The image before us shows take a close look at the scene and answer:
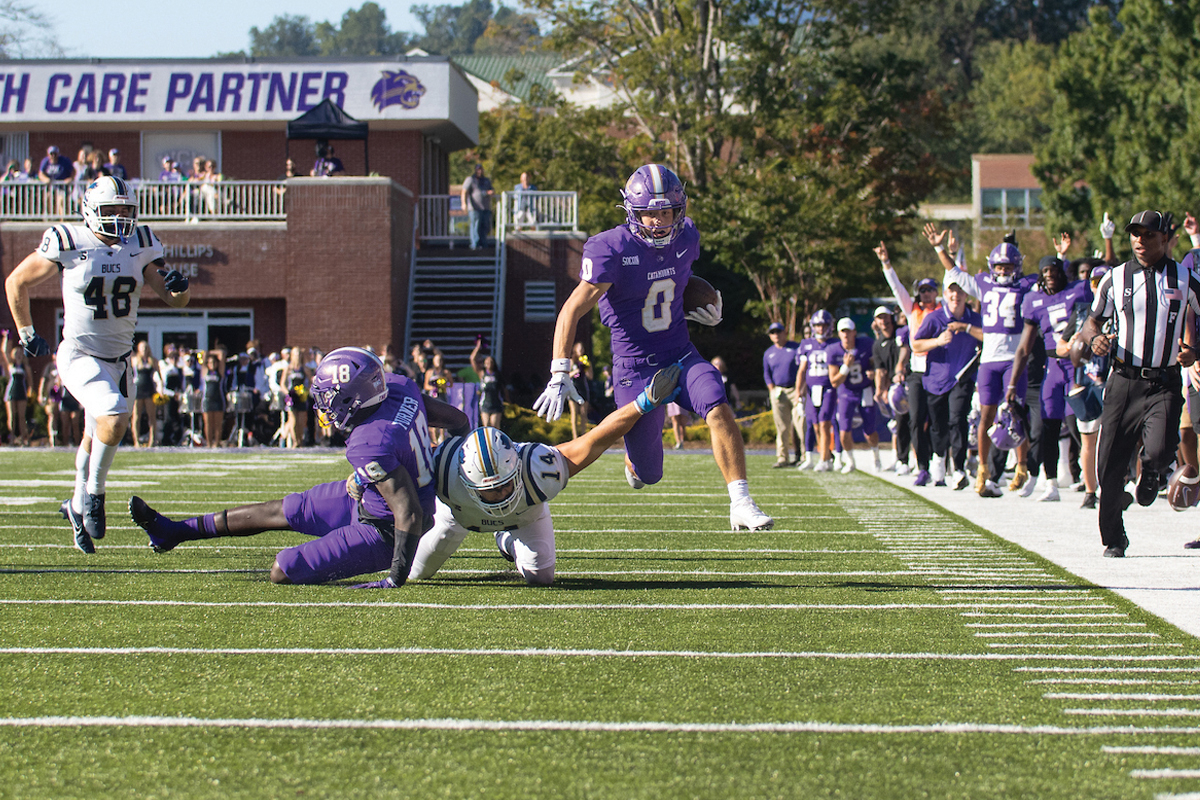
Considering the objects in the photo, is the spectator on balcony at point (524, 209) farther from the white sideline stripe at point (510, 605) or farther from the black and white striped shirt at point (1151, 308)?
the white sideline stripe at point (510, 605)

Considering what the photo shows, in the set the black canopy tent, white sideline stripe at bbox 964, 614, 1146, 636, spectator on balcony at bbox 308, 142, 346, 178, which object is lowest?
white sideline stripe at bbox 964, 614, 1146, 636

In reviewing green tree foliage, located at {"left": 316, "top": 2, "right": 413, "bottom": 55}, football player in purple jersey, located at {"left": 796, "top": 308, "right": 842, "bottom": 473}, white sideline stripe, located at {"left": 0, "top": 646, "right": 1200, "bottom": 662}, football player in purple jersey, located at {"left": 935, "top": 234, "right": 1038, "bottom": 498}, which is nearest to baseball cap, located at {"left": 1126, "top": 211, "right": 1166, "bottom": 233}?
white sideline stripe, located at {"left": 0, "top": 646, "right": 1200, "bottom": 662}

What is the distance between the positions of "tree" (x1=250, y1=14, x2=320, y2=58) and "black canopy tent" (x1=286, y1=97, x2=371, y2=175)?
118513 millimetres

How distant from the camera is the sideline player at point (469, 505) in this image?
5.75 meters

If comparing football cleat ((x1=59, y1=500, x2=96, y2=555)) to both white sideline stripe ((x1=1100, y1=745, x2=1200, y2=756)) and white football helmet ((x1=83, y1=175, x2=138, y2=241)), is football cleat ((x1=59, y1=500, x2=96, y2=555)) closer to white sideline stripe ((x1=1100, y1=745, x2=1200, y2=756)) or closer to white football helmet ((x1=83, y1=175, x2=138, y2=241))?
white football helmet ((x1=83, y1=175, x2=138, y2=241))

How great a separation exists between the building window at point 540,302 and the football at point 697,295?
2106 centimetres

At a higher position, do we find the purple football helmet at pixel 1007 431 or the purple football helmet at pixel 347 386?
the purple football helmet at pixel 347 386

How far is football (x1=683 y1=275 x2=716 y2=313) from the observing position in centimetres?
707

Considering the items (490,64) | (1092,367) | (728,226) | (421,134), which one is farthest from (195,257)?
(490,64)

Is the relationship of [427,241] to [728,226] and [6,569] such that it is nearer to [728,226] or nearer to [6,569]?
[728,226]

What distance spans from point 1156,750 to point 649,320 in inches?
149

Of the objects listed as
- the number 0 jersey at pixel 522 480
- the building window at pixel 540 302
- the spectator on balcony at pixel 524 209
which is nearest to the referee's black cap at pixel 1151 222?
the number 0 jersey at pixel 522 480

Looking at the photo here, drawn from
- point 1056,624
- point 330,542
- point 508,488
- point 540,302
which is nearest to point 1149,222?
point 1056,624

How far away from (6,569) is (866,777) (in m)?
5.02
